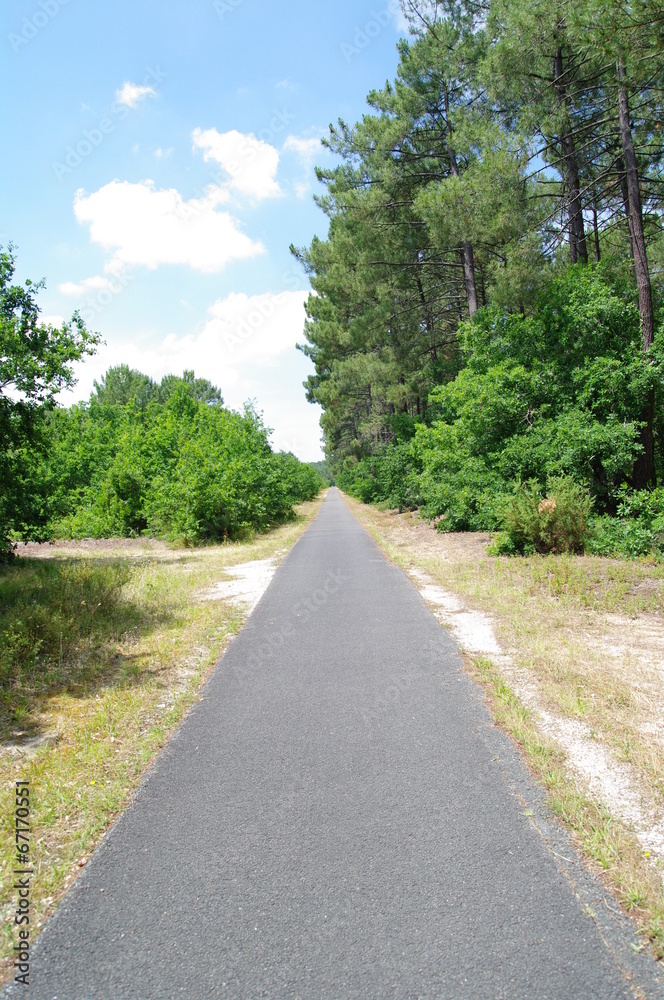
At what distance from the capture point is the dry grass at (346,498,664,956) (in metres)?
2.90

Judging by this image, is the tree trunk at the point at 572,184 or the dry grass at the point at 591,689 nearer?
the dry grass at the point at 591,689

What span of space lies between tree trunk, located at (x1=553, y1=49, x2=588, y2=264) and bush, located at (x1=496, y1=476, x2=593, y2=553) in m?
6.42

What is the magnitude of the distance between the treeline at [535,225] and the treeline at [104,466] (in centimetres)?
764

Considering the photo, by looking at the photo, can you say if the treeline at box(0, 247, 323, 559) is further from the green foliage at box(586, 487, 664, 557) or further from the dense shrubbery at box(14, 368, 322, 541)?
the green foliage at box(586, 487, 664, 557)

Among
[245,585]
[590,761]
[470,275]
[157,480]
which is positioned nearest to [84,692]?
[590,761]

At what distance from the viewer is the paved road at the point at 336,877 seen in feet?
7.13

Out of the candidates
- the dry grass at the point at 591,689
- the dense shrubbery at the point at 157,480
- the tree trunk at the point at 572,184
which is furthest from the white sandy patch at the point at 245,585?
the tree trunk at the point at 572,184

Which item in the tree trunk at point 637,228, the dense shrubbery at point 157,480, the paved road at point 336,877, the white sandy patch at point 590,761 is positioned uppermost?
the tree trunk at point 637,228

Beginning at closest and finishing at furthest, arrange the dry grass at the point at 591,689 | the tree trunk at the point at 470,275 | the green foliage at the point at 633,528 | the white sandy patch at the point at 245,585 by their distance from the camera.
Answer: the dry grass at the point at 591,689, the white sandy patch at the point at 245,585, the green foliage at the point at 633,528, the tree trunk at the point at 470,275

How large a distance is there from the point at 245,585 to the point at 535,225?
10.7m

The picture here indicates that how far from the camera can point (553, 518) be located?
11242 mm
